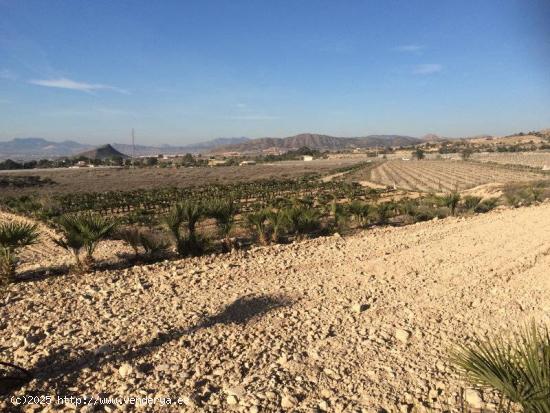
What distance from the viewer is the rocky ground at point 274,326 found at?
151 inches

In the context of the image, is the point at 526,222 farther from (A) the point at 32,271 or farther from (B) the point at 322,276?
(A) the point at 32,271

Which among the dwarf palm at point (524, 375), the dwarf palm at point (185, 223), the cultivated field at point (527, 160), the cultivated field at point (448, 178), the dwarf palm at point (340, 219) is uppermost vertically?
the dwarf palm at point (524, 375)

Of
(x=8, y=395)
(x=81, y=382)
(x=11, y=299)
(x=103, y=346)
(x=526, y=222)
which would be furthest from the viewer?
(x=526, y=222)

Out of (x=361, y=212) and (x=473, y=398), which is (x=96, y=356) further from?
(x=361, y=212)

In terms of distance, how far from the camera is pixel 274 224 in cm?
1110

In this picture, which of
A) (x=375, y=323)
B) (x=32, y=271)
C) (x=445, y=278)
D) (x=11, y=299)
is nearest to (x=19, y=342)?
(x=11, y=299)

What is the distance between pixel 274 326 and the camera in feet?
17.0

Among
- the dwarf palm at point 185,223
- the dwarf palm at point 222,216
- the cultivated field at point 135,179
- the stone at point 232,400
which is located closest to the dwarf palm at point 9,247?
the dwarf palm at point 185,223

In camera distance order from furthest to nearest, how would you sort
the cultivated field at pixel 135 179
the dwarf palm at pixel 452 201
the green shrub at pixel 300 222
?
1. the cultivated field at pixel 135 179
2. the dwarf palm at pixel 452 201
3. the green shrub at pixel 300 222

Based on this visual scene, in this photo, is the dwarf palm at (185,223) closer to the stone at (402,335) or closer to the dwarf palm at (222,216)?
the dwarf palm at (222,216)

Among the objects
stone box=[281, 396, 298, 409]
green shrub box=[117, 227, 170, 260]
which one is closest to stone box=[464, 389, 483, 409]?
stone box=[281, 396, 298, 409]

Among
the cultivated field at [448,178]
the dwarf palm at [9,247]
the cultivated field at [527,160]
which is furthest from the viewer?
the cultivated field at [527,160]

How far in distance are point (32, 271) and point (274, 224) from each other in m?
5.54

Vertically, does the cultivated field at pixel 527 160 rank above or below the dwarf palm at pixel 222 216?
below
